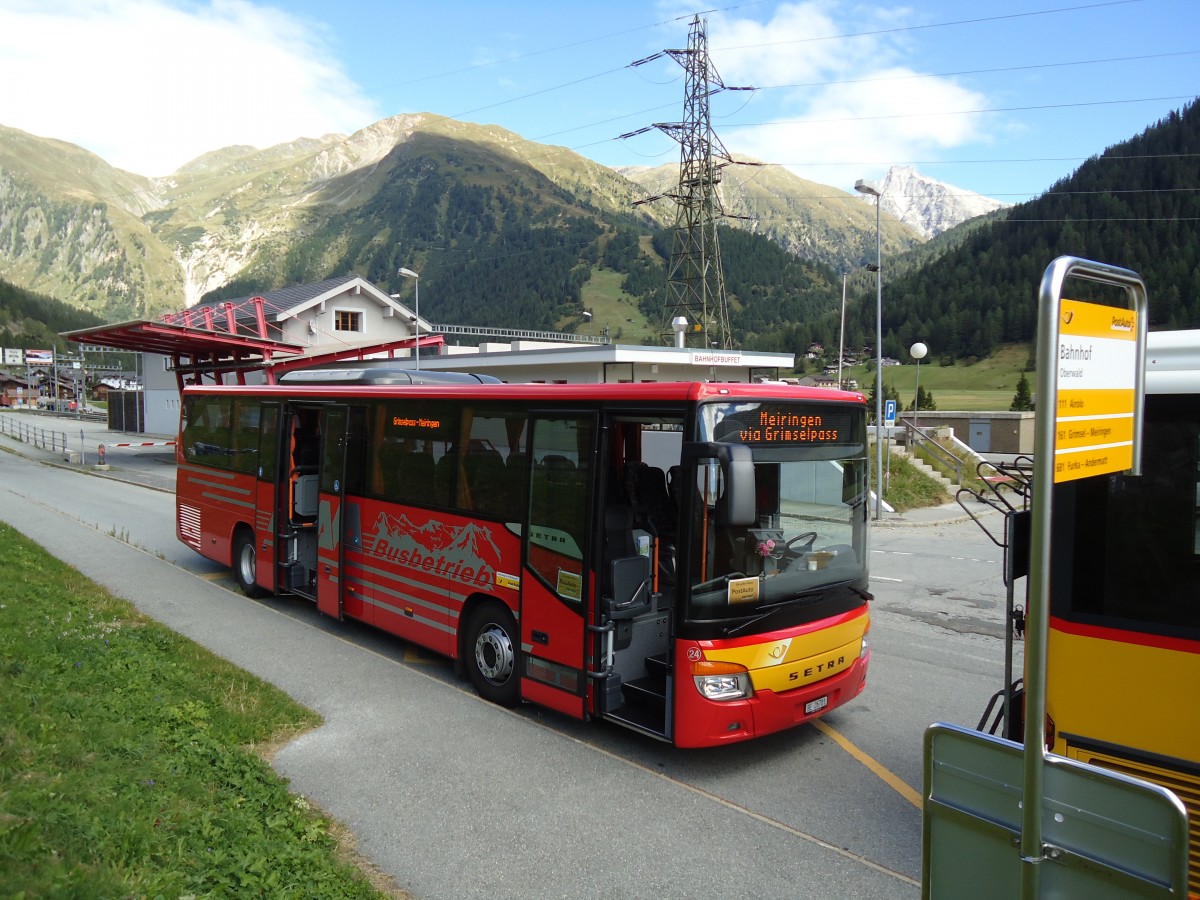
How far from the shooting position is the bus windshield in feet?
20.3

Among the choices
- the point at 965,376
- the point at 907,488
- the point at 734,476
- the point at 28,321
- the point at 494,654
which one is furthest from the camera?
the point at 28,321

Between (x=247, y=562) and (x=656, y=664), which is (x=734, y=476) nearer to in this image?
(x=656, y=664)

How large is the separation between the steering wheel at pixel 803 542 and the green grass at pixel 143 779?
3766 mm

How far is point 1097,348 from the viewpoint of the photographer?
8.30ft

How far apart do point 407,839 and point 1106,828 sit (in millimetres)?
4335

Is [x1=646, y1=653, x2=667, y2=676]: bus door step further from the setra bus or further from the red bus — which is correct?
the setra bus

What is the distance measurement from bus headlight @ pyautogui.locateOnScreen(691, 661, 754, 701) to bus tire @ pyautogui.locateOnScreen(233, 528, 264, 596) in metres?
8.28

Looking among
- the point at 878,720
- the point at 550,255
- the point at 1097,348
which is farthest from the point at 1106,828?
the point at 550,255

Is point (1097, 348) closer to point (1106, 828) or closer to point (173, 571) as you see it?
point (1106, 828)

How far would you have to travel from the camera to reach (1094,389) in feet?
8.22

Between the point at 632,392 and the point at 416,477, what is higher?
the point at 632,392

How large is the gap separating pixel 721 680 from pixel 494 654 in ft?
8.76

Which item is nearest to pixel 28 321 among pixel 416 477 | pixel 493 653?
pixel 416 477

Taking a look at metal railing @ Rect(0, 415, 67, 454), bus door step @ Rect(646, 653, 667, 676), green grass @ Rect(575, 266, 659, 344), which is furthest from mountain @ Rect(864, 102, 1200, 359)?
bus door step @ Rect(646, 653, 667, 676)
